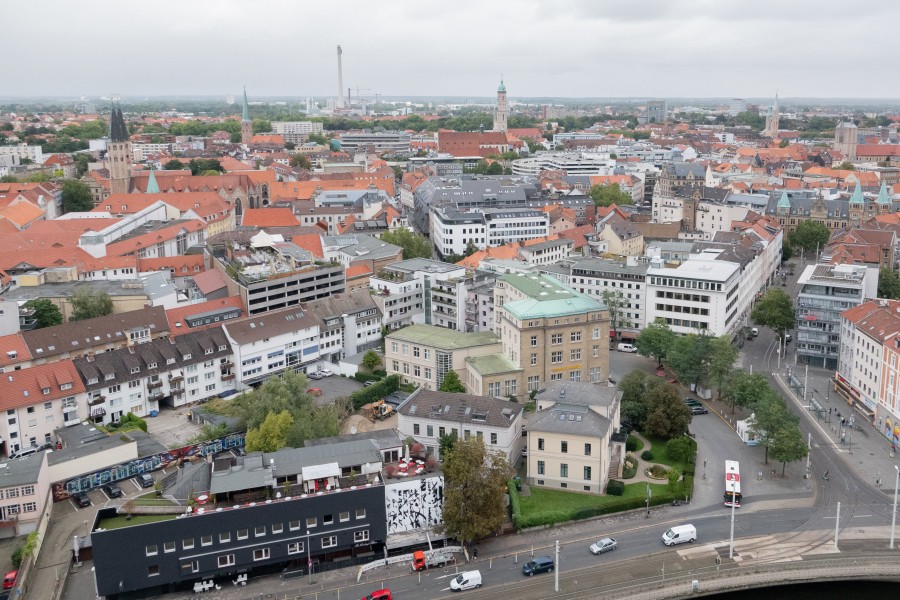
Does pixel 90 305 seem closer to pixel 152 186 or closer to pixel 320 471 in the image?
pixel 320 471

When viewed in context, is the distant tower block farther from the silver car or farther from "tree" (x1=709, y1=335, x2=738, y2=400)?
the silver car

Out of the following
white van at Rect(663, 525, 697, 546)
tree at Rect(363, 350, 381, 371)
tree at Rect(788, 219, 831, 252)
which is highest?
tree at Rect(788, 219, 831, 252)

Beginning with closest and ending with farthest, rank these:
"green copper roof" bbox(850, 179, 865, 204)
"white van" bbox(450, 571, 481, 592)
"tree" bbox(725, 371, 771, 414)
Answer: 1. "white van" bbox(450, 571, 481, 592)
2. "tree" bbox(725, 371, 771, 414)
3. "green copper roof" bbox(850, 179, 865, 204)

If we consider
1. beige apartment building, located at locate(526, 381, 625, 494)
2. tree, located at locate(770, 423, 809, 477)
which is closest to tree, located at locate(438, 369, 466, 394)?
beige apartment building, located at locate(526, 381, 625, 494)

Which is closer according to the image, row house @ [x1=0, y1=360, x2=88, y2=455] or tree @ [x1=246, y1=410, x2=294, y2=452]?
tree @ [x1=246, y1=410, x2=294, y2=452]

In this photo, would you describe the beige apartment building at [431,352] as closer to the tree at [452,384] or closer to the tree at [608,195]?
the tree at [452,384]

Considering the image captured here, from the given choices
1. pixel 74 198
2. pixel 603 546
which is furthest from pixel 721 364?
pixel 74 198

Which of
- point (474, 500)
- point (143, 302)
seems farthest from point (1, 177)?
point (474, 500)
